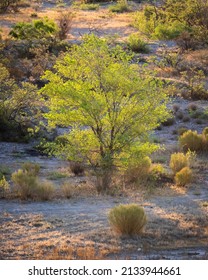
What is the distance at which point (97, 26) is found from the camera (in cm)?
4053

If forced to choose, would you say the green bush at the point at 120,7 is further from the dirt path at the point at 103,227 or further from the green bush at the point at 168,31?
the dirt path at the point at 103,227

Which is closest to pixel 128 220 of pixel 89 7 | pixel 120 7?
pixel 120 7

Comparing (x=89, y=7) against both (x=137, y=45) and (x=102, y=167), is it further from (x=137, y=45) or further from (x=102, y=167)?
(x=102, y=167)

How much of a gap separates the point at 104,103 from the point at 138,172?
200 centimetres

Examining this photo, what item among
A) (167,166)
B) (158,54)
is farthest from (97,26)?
(167,166)

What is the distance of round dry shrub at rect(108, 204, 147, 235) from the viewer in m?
11.0

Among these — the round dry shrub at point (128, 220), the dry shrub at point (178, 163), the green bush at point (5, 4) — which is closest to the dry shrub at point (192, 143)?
the dry shrub at point (178, 163)

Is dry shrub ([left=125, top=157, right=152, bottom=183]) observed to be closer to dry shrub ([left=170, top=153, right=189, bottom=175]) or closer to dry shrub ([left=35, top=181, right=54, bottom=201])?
dry shrub ([left=170, top=153, right=189, bottom=175])

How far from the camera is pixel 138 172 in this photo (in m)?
15.7

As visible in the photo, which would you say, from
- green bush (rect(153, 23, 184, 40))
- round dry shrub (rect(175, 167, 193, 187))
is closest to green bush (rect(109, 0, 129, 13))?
green bush (rect(153, 23, 184, 40))

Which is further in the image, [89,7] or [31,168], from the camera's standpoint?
[89,7]

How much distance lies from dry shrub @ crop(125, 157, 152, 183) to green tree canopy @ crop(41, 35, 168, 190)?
351 millimetres

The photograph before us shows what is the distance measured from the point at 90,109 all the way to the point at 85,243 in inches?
203

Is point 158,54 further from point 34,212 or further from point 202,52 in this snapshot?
point 34,212
